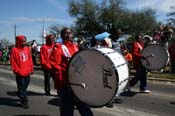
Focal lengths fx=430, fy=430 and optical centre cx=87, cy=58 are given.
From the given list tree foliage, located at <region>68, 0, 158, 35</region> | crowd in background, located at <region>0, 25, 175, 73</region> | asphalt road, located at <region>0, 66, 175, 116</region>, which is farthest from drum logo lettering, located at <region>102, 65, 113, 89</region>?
tree foliage, located at <region>68, 0, 158, 35</region>

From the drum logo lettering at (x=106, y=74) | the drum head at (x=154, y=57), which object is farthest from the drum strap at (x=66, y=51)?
the drum head at (x=154, y=57)

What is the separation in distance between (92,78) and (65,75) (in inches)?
22.6

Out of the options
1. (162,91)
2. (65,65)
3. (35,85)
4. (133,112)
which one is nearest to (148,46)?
→ (162,91)

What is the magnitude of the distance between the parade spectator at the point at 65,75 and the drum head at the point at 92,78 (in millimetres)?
191

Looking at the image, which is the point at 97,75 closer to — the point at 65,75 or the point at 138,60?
the point at 65,75

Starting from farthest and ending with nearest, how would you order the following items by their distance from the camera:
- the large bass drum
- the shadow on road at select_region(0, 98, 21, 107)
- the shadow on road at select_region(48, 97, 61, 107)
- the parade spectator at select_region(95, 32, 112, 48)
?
the shadow on road at select_region(0, 98, 21, 107) → the shadow on road at select_region(48, 97, 61, 107) → the parade spectator at select_region(95, 32, 112, 48) → the large bass drum

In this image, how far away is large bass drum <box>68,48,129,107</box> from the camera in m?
5.99

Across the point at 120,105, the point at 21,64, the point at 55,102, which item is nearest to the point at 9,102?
the point at 55,102

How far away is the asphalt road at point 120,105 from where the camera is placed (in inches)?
386

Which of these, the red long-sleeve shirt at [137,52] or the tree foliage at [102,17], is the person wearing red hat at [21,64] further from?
the tree foliage at [102,17]

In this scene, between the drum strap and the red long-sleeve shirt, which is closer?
the drum strap

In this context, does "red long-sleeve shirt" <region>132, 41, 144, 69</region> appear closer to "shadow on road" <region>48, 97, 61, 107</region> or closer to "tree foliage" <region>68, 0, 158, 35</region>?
"shadow on road" <region>48, 97, 61, 107</region>

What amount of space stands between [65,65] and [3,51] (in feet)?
100

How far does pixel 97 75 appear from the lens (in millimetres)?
6203
